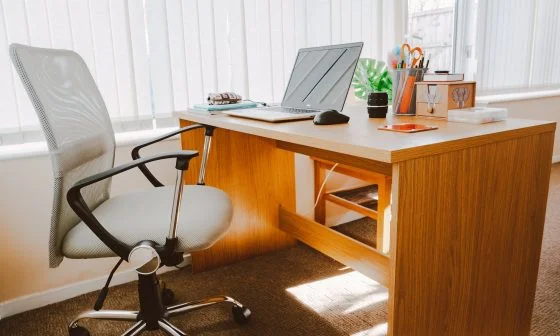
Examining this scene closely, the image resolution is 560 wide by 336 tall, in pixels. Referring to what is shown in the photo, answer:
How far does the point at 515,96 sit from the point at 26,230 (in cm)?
358

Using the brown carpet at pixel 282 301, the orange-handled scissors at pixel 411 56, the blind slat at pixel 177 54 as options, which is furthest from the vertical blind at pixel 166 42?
the orange-handled scissors at pixel 411 56

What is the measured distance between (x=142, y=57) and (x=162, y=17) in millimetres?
203

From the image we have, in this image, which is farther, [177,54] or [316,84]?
[177,54]

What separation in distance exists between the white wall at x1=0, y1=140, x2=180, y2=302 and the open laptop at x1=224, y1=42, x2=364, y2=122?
0.84 metres

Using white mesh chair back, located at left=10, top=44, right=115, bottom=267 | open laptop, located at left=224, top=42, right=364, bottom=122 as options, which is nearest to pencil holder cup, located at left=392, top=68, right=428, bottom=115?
open laptop, located at left=224, top=42, right=364, bottom=122

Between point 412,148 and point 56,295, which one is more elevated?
point 412,148

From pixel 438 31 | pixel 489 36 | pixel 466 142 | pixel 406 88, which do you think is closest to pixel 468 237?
pixel 466 142

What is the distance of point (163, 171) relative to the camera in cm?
206

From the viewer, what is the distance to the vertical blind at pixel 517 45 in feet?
11.0

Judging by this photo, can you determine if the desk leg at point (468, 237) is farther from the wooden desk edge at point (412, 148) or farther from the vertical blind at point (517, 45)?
the vertical blind at point (517, 45)

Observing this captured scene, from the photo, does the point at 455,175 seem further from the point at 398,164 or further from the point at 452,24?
the point at 452,24

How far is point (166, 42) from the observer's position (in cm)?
201

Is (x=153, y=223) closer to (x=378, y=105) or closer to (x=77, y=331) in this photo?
(x=77, y=331)

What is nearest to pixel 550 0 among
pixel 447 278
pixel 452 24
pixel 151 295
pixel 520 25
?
pixel 520 25
